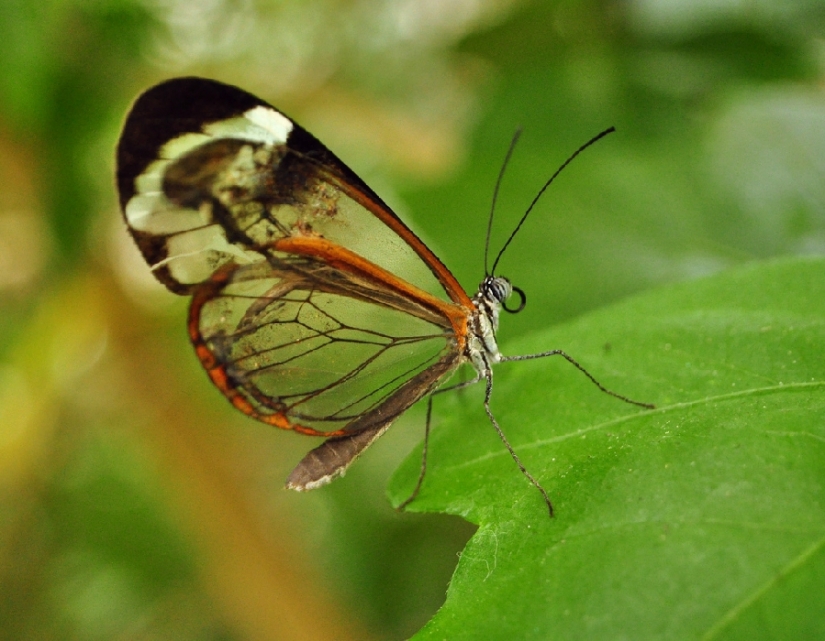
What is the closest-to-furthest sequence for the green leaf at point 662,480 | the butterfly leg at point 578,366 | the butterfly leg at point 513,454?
1. the green leaf at point 662,480
2. the butterfly leg at point 513,454
3. the butterfly leg at point 578,366

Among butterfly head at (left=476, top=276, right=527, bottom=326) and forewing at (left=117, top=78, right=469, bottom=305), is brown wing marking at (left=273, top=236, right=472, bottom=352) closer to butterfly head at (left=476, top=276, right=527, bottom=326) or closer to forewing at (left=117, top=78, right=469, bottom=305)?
forewing at (left=117, top=78, right=469, bottom=305)

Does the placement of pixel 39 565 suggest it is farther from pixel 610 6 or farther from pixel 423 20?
pixel 610 6

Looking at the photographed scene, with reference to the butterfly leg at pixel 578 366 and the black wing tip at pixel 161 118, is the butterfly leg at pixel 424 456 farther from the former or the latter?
the black wing tip at pixel 161 118

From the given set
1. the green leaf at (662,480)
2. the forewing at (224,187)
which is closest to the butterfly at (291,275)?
the forewing at (224,187)

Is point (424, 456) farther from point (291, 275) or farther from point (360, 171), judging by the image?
point (360, 171)

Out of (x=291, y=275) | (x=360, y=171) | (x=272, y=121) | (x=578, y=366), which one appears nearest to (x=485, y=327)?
(x=578, y=366)

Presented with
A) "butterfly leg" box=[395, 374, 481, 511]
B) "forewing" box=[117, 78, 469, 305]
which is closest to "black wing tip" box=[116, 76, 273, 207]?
"forewing" box=[117, 78, 469, 305]

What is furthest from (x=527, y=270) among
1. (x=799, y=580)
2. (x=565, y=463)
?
(x=799, y=580)

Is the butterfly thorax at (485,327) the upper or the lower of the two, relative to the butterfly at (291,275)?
lower
